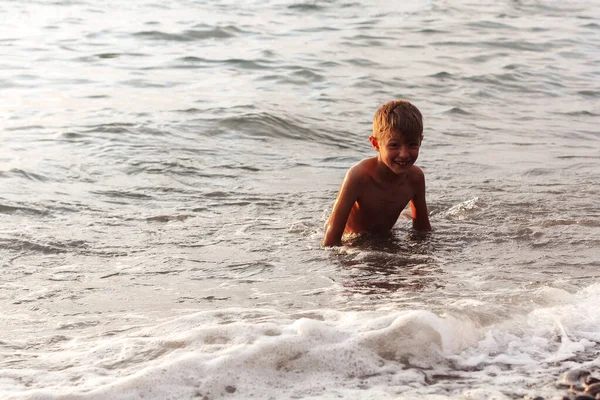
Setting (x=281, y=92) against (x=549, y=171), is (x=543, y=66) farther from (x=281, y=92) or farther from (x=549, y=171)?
(x=549, y=171)

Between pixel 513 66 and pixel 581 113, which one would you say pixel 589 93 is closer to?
pixel 581 113

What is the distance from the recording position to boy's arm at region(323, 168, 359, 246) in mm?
5531

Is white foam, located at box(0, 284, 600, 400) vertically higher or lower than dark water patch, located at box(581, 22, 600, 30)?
higher

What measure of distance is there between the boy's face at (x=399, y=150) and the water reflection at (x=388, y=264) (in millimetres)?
508

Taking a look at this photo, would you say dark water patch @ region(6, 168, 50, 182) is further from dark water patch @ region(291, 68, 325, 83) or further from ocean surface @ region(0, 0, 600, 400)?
dark water patch @ region(291, 68, 325, 83)

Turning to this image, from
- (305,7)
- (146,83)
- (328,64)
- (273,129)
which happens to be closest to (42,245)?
(273,129)

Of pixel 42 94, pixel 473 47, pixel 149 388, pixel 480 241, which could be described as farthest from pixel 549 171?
pixel 473 47

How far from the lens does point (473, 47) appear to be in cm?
1439

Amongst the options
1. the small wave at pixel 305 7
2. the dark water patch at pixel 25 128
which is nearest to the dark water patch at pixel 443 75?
the dark water patch at pixel 25 128

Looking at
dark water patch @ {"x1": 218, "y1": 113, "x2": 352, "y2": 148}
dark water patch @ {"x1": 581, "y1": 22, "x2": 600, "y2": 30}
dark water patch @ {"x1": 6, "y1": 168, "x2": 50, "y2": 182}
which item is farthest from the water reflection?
dark water patch @ {"x1": 581, "y1": 22, "x2": 600, "y2": 30}

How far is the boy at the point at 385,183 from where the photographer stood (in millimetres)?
5332

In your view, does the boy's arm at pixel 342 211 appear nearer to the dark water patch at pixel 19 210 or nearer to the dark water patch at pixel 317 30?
the dark water patch at pixel 19 210

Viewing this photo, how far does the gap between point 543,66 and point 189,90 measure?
541cm

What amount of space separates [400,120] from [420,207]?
84 centimetres
